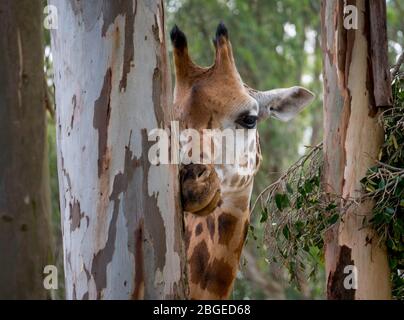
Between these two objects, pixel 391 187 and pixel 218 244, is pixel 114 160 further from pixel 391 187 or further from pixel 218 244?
pixel 218 244

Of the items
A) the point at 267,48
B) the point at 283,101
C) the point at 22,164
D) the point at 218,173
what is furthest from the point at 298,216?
the point at 267,48

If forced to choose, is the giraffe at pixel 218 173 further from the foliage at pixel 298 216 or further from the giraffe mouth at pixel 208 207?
the giraffe mouth at pixel 208 207

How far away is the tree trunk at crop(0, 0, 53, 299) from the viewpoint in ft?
9.63

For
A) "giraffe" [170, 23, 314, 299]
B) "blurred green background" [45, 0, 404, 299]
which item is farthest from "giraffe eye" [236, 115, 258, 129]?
"blurred green background" [45, 0, 404, 299]

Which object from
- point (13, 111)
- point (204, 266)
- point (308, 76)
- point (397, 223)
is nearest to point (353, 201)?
point (397, 223)

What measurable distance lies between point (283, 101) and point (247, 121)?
0.68 metres

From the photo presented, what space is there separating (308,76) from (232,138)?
10623mm

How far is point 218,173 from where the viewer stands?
481 cm

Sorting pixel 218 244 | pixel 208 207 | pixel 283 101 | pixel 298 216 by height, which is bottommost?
pixel 218 244

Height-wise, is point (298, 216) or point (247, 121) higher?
point (247, 121)

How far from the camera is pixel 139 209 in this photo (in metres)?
3.31

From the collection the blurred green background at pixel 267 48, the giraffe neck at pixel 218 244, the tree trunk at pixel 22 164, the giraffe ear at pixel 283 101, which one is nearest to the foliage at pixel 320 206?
the giraffe neck at pixel 218 244
